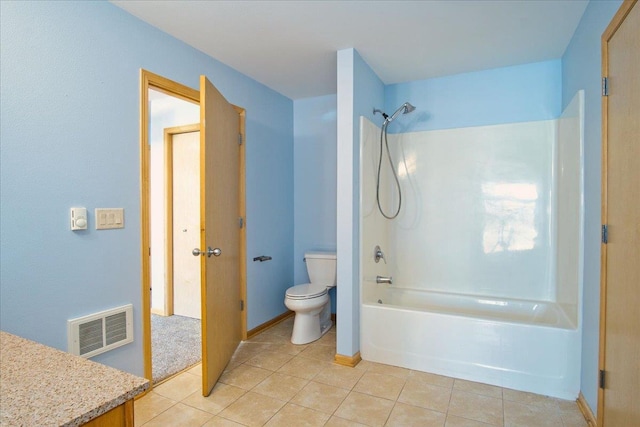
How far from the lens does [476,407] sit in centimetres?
197

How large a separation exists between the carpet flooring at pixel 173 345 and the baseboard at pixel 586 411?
248cm

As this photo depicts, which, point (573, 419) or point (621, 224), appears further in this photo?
point (573, 419)

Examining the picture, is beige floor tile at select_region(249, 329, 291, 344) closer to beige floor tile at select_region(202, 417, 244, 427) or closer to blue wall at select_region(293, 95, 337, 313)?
blue wall at select_region(293, 95, 337, 313)

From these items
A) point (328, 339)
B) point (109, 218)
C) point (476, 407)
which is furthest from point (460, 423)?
point (109, 218)

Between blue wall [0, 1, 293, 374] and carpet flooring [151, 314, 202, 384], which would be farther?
carpet flooring [151, 314, 202, 384]

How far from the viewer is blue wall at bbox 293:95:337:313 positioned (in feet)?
11.8

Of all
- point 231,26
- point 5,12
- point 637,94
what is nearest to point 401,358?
point 637,94

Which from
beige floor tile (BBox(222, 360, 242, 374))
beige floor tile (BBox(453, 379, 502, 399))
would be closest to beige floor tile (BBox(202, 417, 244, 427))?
beige floor tile (BBox(222, 360, 242, 374))

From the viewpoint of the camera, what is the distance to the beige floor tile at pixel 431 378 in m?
2.25

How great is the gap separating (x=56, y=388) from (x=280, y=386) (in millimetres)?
1676

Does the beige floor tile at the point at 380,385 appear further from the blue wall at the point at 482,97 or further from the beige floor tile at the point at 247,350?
the blue wall at the point at 482,97

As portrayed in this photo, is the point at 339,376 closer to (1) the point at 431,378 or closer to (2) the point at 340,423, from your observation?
(2) the point at 340,423

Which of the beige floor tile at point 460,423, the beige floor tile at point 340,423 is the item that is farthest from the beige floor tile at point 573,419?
the beige floor tile at point 340,423

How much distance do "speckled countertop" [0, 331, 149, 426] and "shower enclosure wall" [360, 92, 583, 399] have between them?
6.65 ft
